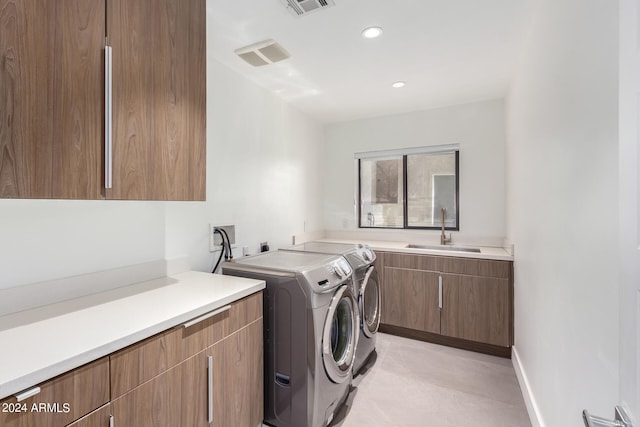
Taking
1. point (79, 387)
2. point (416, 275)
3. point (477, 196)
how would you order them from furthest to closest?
point (477, 196) → point (416, 275) → point (79, 387)

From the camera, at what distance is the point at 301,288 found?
154 centimetres

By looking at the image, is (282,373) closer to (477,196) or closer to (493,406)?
(493,406)

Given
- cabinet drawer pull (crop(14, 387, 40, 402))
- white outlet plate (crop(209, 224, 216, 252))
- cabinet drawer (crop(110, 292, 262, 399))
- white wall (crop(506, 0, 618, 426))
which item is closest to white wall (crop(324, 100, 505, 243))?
white wall (crop(506, 0, 618, 426))

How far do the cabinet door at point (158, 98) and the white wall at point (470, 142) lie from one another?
7.94 ft

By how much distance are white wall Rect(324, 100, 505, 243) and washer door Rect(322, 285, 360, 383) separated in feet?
5.59

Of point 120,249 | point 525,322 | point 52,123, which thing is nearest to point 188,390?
point 120,249

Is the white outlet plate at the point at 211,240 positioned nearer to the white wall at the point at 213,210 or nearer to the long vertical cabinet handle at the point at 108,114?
the white wall at the point at 213,210

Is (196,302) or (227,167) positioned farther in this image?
(227,167)

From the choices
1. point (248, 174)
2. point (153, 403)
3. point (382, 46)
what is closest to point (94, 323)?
point (153, 403)

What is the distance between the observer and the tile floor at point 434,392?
69.5 inches

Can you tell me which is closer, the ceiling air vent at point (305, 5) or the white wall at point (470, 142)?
the ceiling air vent at point (305, 5)

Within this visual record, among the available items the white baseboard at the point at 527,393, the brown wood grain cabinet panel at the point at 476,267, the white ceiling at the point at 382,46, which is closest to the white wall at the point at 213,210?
the white ceiling at the point at 382,46

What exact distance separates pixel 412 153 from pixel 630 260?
2.94 m

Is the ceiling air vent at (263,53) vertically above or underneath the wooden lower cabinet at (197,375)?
above
